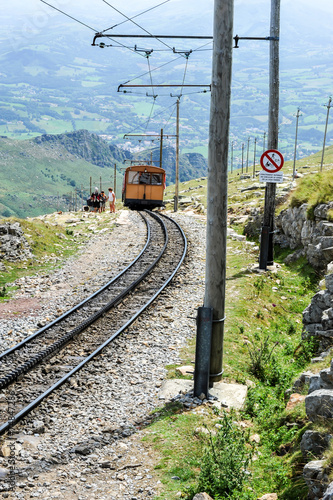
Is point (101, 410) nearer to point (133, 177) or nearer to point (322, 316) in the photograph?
point (322, 316)

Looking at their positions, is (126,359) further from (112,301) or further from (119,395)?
(112,301)

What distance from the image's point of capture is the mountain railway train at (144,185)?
3238cm

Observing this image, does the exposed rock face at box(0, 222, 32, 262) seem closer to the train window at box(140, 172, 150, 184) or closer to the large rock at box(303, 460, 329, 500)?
the train window at box(140, 172, 150, 184)

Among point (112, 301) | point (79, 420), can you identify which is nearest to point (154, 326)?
point (112, 301)

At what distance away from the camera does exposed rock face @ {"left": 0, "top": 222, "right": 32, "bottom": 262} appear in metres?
18.1

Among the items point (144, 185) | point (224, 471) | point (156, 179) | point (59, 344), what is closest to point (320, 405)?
point (224, 471)

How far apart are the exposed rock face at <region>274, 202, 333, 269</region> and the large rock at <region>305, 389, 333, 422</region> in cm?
799

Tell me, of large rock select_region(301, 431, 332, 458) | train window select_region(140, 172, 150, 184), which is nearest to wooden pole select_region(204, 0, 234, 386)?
large rock select_region(301, 431, 332, 458)

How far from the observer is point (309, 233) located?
51.9ft

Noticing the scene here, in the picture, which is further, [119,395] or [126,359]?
[126,359]

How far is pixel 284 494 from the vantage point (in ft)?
17.3

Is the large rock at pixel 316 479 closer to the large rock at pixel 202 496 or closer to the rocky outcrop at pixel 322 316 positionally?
the large rock at pixel 202 496

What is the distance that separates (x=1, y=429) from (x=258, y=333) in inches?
244

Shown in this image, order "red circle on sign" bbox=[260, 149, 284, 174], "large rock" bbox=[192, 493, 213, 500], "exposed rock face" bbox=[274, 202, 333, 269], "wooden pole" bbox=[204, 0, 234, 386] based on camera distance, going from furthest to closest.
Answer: "red circle on sign" bbox=[260, 149, 284, 174] < "exposed rock face" bbox=[274, 202, 333, 269] < "wooden pole" bbox=[204, 0, 234, 386] < "large rock" bbox=[192, 493, 213, 500]
